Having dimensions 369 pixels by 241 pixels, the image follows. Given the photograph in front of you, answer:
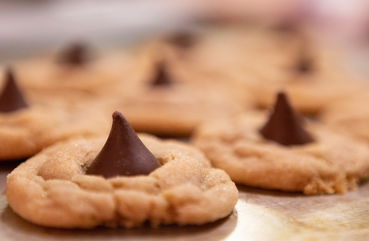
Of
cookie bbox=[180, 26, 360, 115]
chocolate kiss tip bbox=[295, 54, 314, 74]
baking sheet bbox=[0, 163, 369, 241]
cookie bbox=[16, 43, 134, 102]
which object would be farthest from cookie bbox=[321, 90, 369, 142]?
cookie bbox=[16, 43, 134, 102]

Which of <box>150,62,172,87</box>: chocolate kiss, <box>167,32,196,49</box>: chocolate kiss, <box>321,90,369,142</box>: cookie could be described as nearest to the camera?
<box>321,90,369,142</box>: cookie

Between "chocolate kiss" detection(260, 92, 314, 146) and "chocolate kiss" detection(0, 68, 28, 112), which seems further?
"chocolate kiss" detection(0, 68, 28, 112)

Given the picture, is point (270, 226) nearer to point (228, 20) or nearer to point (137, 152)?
point (137, 152)

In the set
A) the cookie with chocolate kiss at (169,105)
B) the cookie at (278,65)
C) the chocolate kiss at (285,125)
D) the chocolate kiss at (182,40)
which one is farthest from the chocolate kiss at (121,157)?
the chocolate kiss at (182,40)

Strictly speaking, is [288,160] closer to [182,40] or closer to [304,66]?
[304,66]

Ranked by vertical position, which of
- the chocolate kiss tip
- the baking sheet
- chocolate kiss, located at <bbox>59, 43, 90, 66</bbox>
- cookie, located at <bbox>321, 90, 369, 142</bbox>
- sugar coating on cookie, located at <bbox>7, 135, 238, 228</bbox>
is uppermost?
the chocolate kiss tip

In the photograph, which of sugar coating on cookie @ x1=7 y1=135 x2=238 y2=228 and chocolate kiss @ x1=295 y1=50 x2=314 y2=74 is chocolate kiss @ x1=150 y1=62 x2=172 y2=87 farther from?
sugar coating on cookie @ x1=7 y1=135 x2=238 y2=228

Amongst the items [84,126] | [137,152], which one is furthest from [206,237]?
[84,126]
